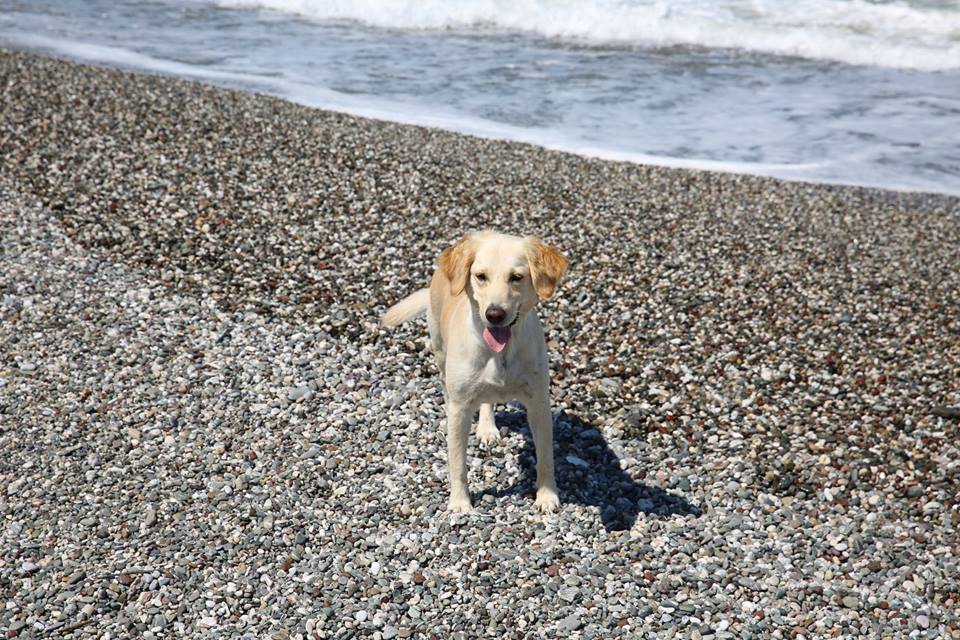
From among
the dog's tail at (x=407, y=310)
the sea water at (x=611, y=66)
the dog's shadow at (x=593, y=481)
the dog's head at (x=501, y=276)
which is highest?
the sea water at (x=611, y=66)

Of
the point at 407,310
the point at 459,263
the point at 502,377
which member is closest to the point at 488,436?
the point at 407,310

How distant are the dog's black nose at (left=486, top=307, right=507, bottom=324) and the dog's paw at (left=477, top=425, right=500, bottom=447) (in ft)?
5.85

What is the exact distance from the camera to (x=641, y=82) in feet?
64.5

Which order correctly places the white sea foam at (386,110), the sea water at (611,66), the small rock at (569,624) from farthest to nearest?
the sea water at (611,66) → the white sea foam at (386,110) → the small rock at (569,624)

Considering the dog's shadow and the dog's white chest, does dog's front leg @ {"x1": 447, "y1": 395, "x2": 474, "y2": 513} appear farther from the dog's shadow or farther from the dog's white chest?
the dog's shadow

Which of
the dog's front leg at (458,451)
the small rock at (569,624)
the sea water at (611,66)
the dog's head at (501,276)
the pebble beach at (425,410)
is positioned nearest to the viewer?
the small rock at (569,624)

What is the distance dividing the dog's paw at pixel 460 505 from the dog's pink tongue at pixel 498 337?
3.87ft

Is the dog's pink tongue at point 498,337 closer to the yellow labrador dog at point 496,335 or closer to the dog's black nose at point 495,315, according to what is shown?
the yellow labrador dog at point 496,335

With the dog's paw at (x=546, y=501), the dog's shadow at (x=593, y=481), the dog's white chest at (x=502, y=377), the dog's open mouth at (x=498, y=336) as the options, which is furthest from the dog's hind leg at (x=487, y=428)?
the dog's open mouth at (x=498, y=336)

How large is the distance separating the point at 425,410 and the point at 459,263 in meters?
2.00

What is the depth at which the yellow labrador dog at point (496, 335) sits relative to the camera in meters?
5.11

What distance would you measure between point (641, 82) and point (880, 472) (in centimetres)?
1457

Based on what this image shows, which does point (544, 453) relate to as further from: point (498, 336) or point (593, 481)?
point (498, 336)

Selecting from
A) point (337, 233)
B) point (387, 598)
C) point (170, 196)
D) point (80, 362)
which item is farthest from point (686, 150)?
point (387, 598)
